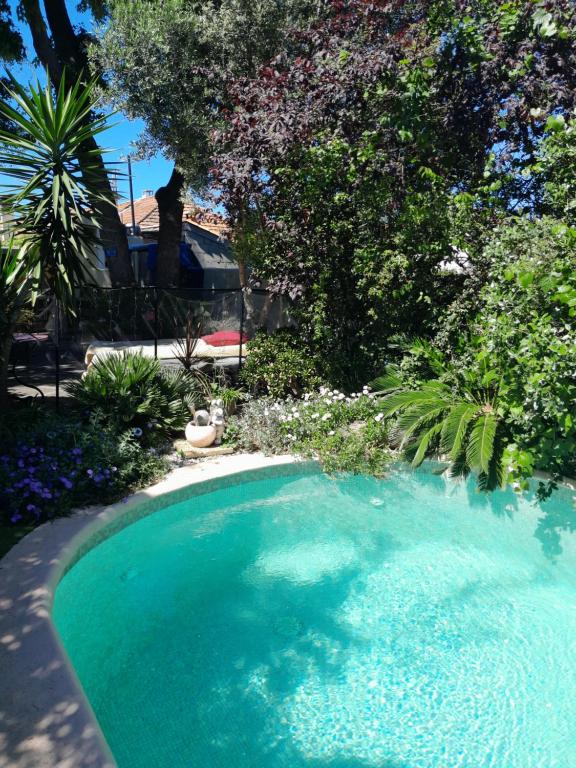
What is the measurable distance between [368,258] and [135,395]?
13.3ft

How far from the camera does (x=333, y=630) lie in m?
5.36

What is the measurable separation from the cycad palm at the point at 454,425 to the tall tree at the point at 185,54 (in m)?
7.94

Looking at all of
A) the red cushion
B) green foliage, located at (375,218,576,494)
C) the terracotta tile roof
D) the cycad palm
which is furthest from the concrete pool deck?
the terracotta tile roof

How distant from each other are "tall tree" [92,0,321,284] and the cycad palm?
7.94 m

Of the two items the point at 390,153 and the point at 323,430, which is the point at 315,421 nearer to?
the point at 323,430

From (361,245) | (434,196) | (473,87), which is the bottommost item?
(361,245)

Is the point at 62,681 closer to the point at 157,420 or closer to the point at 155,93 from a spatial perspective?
the point at 157,420

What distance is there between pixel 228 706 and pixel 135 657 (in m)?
0.93

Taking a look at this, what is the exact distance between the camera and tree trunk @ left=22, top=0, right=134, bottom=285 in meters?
14.0

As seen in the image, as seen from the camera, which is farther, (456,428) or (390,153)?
(390,153)

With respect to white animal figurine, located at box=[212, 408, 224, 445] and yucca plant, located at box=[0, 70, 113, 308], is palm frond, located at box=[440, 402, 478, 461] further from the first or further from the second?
yucca plant, located at box=[0, 70, 113, 308]

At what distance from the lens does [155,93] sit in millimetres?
13133

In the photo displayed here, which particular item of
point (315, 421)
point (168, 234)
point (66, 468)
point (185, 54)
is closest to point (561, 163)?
point (315, 421)

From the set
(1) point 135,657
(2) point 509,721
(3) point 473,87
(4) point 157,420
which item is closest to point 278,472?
(4) point 157,420
